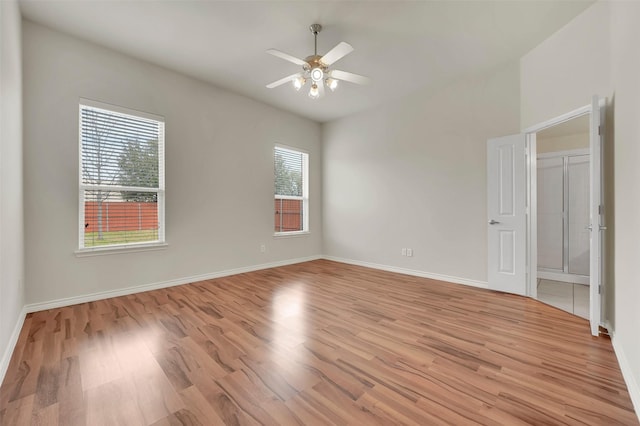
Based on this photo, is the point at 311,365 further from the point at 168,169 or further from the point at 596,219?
the point at 168,169

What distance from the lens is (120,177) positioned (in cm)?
357

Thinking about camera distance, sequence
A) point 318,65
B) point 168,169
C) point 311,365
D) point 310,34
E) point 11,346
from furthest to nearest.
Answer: point 168,169
point 310,34
point 318,65
point 11,346
point 311,365

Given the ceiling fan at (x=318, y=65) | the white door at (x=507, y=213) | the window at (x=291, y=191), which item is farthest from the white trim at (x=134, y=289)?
the white door at (x=507, y=213)

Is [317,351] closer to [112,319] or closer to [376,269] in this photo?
[112,319]

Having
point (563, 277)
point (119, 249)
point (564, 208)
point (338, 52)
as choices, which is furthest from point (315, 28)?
point (563, 277)

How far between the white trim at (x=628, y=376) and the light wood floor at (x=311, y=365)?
0.04 meters

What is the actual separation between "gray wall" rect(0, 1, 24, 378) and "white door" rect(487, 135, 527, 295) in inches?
→ 196

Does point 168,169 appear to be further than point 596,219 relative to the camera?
Yes

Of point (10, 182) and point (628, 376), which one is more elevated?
point (10, 182)

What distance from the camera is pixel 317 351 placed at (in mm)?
2180

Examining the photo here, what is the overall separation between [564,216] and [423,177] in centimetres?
240

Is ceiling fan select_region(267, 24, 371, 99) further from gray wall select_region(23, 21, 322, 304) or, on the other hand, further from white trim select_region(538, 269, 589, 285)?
white trim select_region(538, 269, 589, 285)

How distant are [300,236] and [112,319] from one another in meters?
3.59

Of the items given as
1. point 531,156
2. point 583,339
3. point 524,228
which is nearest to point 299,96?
point 531,156
